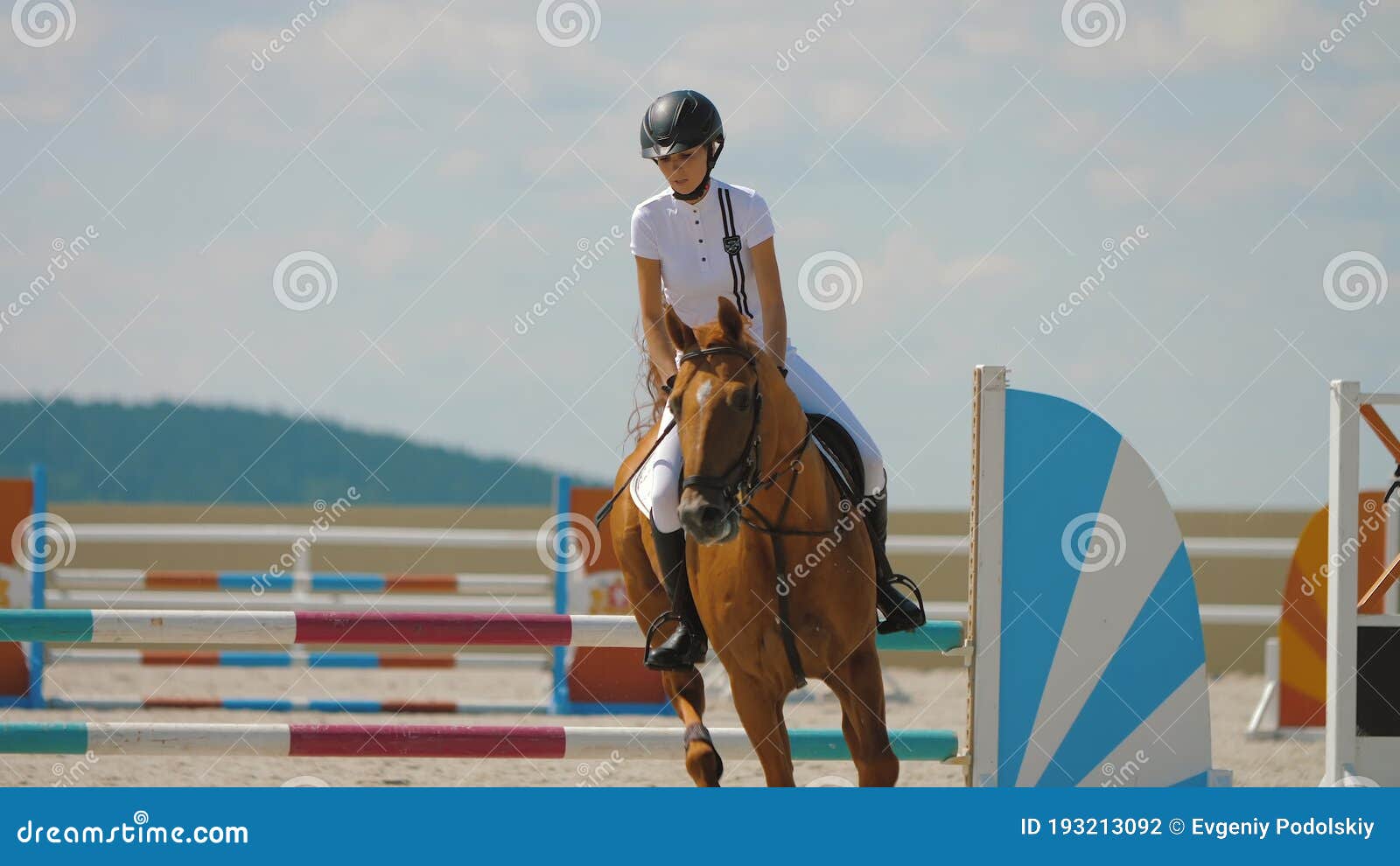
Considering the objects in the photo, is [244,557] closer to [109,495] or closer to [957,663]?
[957,663]

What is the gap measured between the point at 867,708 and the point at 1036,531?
54.5 inches

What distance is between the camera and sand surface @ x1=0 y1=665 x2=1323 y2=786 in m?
7.23

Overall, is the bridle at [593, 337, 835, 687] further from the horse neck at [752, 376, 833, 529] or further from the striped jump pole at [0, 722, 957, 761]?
the striped jump pole at [0, 722, 957, 761]

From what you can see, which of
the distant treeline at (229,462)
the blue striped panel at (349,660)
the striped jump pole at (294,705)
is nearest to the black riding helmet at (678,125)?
the striped jump pole at (294,705)

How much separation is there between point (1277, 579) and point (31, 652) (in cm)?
1141

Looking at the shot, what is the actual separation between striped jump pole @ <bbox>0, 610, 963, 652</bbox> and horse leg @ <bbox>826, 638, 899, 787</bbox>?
0.83 m

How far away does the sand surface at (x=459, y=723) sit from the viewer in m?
7.23

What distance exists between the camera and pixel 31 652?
9.31 m

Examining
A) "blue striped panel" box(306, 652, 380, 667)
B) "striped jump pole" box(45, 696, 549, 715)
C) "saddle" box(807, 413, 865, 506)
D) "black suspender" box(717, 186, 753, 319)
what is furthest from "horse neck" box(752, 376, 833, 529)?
"blue striped panel" box(306, 652, 380, 667)

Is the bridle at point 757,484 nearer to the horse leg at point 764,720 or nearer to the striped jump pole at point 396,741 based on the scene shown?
the horse leg at point 764,720

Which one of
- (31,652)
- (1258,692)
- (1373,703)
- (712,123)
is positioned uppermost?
(712,123)

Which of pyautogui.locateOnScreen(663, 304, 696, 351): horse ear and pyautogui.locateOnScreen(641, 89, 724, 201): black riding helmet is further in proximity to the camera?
pyautogui.locateOnScreen(641, 89, 724, 201): black riding helmet

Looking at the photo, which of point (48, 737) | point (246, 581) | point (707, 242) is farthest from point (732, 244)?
point (246, 581)
